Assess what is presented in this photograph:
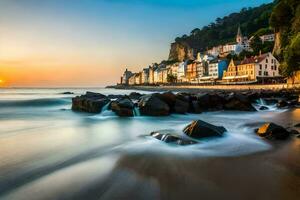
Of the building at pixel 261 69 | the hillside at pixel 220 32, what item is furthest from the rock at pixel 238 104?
the hillside at pixel 220 32

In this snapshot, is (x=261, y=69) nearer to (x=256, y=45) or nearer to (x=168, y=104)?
(x=256, y=45)

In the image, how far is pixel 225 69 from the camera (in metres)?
99.9

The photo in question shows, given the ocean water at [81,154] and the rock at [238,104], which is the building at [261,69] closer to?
the rock at [238,104]

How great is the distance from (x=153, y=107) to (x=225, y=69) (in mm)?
84298

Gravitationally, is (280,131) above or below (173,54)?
below

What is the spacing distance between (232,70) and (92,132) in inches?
3127

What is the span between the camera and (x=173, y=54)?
607ft

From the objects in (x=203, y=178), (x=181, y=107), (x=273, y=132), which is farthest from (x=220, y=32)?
(x=203, y=178)

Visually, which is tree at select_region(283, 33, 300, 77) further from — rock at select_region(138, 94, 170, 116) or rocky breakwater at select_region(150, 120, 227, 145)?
rocky breakwater at select_region(150, 120, 227, 145)

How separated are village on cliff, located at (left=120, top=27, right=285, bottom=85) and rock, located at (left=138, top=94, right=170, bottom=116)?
43.5 meters

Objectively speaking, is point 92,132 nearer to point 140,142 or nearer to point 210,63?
point 140,142

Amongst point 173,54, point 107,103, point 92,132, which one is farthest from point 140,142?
point 173,54

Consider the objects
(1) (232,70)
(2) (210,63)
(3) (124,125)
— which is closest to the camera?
(3) (124,125)

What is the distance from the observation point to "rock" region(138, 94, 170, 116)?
19391mm
